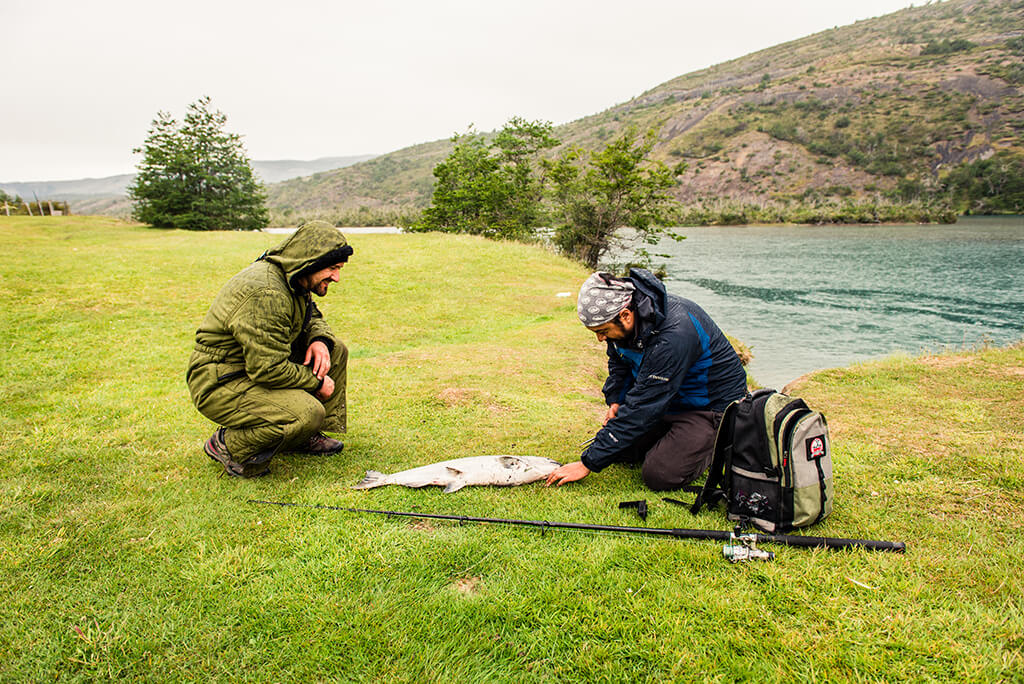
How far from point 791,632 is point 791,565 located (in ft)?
2.03

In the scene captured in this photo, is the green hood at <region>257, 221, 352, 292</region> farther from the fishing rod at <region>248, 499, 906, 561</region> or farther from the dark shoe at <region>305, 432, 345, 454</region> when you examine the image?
the fishing rod at <region>248, 499, 906, 561</region>

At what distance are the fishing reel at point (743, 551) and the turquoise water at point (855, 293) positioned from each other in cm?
1016

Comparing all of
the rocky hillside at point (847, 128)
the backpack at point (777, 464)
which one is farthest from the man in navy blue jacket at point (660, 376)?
the rocky hillside at point (847, 128)

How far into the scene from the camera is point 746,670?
7.63ft

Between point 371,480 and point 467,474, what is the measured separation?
0.82 metres

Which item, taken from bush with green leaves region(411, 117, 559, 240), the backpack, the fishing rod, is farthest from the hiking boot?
bush with green leaves region(411, 117, 559, 240)

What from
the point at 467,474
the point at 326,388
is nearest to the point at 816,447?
the point at 467,474

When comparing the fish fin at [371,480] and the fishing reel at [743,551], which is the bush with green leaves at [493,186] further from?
the fishing reel at [743,551]

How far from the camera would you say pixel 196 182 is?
3534cm

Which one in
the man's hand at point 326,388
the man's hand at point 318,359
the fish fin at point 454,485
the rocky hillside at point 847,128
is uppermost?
the rocky hillside at point 847,128

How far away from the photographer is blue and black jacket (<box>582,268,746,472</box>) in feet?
12.7

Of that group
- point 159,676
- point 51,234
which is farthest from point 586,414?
point 51,234

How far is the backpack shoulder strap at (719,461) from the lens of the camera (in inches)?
144

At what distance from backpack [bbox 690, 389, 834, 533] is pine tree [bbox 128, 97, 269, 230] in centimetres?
3839
